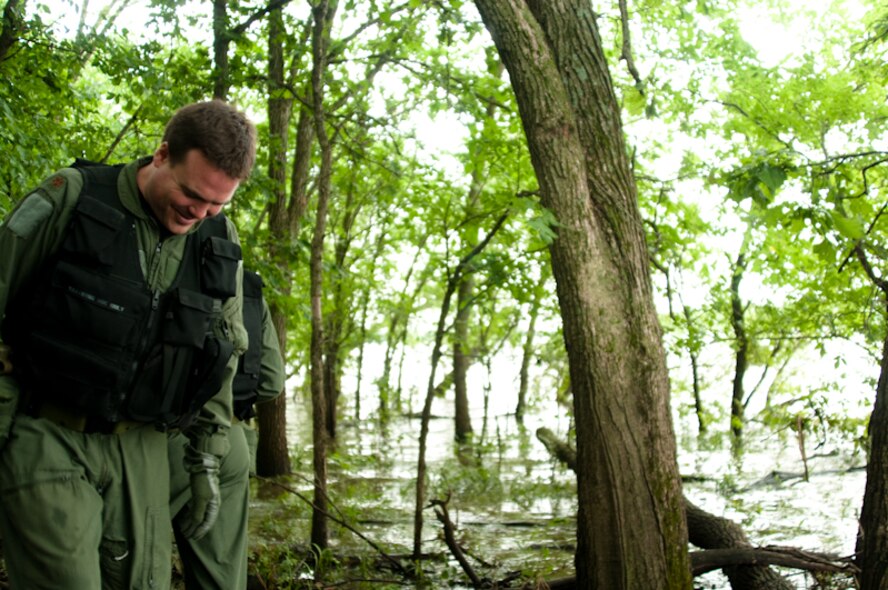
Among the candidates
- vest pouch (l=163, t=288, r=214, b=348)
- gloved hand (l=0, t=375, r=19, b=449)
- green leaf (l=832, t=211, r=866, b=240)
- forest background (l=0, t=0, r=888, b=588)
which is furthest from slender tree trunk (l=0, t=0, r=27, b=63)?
green leaf (l=832, t=211, r=866, b=240)

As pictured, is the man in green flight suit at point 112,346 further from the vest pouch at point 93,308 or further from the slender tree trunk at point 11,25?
the slender tree trunk at point 11,25

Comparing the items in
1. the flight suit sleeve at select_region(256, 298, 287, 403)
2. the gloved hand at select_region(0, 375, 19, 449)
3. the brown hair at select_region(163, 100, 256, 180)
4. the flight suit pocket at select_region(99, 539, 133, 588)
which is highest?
the brown hair at select_region(163, 100, 256, 180)

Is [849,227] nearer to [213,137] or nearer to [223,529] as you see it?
[213,137]

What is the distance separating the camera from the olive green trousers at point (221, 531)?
342cm

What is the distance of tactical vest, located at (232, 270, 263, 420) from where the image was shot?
421cm

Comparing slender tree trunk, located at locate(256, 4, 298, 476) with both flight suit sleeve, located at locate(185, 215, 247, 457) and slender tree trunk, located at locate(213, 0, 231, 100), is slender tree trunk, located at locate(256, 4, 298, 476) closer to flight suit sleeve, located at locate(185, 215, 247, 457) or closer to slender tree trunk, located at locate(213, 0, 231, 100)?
slender tree trunk, located at locate(213, 0, 231, 100)

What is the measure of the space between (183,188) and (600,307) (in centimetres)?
258

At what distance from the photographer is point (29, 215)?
2.76 metres

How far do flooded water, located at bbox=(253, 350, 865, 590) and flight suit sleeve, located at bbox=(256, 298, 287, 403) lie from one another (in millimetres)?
1551

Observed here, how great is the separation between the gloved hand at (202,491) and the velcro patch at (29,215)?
998 mm

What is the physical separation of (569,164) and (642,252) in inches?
25.6

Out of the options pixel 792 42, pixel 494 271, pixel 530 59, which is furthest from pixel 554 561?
pixel 792 42

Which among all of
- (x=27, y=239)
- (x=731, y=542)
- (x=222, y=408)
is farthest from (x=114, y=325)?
(x=731, y=542)

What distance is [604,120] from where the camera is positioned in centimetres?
498
